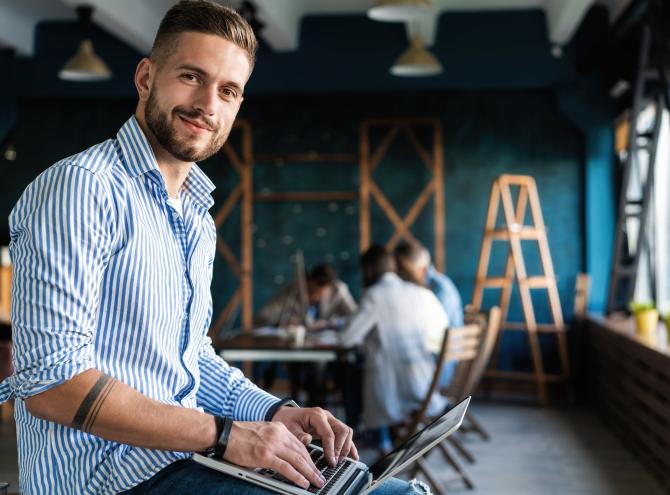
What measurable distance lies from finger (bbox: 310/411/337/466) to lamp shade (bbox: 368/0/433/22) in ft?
13.2

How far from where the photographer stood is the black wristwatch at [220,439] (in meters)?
1.40

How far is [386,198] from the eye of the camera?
8.59 meters

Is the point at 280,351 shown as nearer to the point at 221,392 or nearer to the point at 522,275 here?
the point at 522,275

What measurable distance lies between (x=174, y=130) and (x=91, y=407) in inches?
19.0

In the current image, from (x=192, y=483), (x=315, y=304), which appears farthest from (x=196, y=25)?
(x=315, y=304)

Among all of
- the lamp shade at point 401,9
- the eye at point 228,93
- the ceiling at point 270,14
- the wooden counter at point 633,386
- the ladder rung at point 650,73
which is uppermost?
the ceiling at point 270,14

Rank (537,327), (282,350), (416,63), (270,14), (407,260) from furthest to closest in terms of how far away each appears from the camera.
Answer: (537,327) < (270,14) < (416,63) < (407,260) < (282,350)

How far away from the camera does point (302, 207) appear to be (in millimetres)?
8648

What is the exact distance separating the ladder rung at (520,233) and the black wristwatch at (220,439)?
21.2ft

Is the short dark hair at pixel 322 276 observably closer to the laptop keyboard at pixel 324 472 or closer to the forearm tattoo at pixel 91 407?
the laptop keyboard at pixel 324 472

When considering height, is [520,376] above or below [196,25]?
below

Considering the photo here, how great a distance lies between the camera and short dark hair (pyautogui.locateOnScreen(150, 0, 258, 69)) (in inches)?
59.2

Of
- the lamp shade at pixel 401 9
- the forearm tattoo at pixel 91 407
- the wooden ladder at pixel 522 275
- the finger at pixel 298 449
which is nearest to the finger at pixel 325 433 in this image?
the finger at pixel 298 449

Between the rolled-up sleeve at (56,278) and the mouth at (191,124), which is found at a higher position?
the mouth at (191,124)
